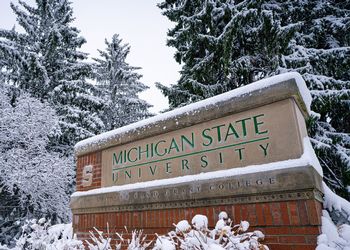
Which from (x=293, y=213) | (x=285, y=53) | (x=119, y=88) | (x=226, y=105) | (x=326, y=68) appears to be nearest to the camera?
(x=293, y=213)

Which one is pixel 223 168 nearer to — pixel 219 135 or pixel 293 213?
pixel 219 135

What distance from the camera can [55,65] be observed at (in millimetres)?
15219

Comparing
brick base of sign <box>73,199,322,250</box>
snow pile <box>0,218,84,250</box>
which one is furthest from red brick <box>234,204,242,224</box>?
snow pile <box>0,218,84,250</box>

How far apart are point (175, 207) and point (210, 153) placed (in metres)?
0.77

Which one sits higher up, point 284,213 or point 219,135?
point 219,135

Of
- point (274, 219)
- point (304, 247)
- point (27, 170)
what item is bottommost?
point (304, 247)

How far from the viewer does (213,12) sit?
8.67 metres

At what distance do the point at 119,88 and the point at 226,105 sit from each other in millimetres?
19097

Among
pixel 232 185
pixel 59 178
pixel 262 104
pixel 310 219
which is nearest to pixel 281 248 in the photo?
pixel 310 219

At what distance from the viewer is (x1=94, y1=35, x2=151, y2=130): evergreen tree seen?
20359 mm

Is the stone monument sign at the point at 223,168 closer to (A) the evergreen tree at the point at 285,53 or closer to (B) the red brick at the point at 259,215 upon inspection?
(B) the red brick at the point at 259,215

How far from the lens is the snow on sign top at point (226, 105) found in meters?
2.79

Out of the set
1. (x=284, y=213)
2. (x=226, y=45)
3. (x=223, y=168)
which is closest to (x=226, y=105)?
(x=223, y=168)

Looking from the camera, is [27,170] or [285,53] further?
[27,170]
